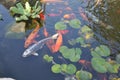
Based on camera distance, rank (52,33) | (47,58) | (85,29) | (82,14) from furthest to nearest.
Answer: (82,14) → (85,29) → (52,33) → (47,58)

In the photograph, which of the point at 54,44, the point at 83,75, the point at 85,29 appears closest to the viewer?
the point at 83,75

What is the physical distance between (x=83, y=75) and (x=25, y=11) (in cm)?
175

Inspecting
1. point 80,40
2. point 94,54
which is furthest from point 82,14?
point 94,54

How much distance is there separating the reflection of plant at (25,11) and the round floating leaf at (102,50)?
130 cm

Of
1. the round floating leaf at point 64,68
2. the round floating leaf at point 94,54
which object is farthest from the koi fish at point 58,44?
the round floating leaf at point 94,54

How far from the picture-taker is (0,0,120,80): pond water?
12.6ft

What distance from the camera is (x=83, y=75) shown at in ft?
12.4

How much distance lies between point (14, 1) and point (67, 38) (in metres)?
1.44

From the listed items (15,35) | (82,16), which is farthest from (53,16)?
(15,35)

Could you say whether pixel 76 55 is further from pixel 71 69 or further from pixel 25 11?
pixel 25 11

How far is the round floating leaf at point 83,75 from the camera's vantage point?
3.74 m

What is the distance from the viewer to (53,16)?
4.98 metres

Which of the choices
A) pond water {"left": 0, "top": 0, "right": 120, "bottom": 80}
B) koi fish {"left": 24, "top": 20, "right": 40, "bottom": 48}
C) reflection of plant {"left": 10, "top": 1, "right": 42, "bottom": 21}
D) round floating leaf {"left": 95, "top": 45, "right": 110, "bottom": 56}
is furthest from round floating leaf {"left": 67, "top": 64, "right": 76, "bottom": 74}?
reflection of plant {"left": 10, "top": 1, "right": 42, "bottom": 21}

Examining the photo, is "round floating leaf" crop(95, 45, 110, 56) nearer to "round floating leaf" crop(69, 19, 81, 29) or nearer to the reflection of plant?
"round floating leaf" crop(69, 19, 81, 29)
